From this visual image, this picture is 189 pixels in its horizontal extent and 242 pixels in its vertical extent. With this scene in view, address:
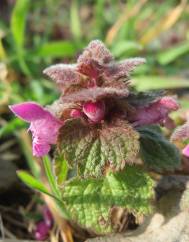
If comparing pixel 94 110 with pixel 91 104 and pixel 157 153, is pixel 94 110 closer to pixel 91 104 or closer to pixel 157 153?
pixel 91 104

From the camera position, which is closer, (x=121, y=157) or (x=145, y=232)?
(x=121, y=157)

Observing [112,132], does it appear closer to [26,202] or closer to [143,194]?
[143,194]

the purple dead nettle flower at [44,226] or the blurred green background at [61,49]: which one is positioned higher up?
the blurred green background at [61,49]

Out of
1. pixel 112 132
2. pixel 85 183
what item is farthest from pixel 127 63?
pixel 85 183

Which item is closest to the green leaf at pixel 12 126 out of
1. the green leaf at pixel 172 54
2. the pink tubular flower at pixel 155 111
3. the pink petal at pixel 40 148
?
the pink petal at pixel 40 148

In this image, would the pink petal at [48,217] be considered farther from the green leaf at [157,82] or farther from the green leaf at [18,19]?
the green leaf at [18,19]

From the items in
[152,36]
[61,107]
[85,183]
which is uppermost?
[152,36]

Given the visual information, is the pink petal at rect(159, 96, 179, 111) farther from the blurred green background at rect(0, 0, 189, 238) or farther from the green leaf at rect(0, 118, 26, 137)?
the green leaf at rect(0, 118, 26, 137)
